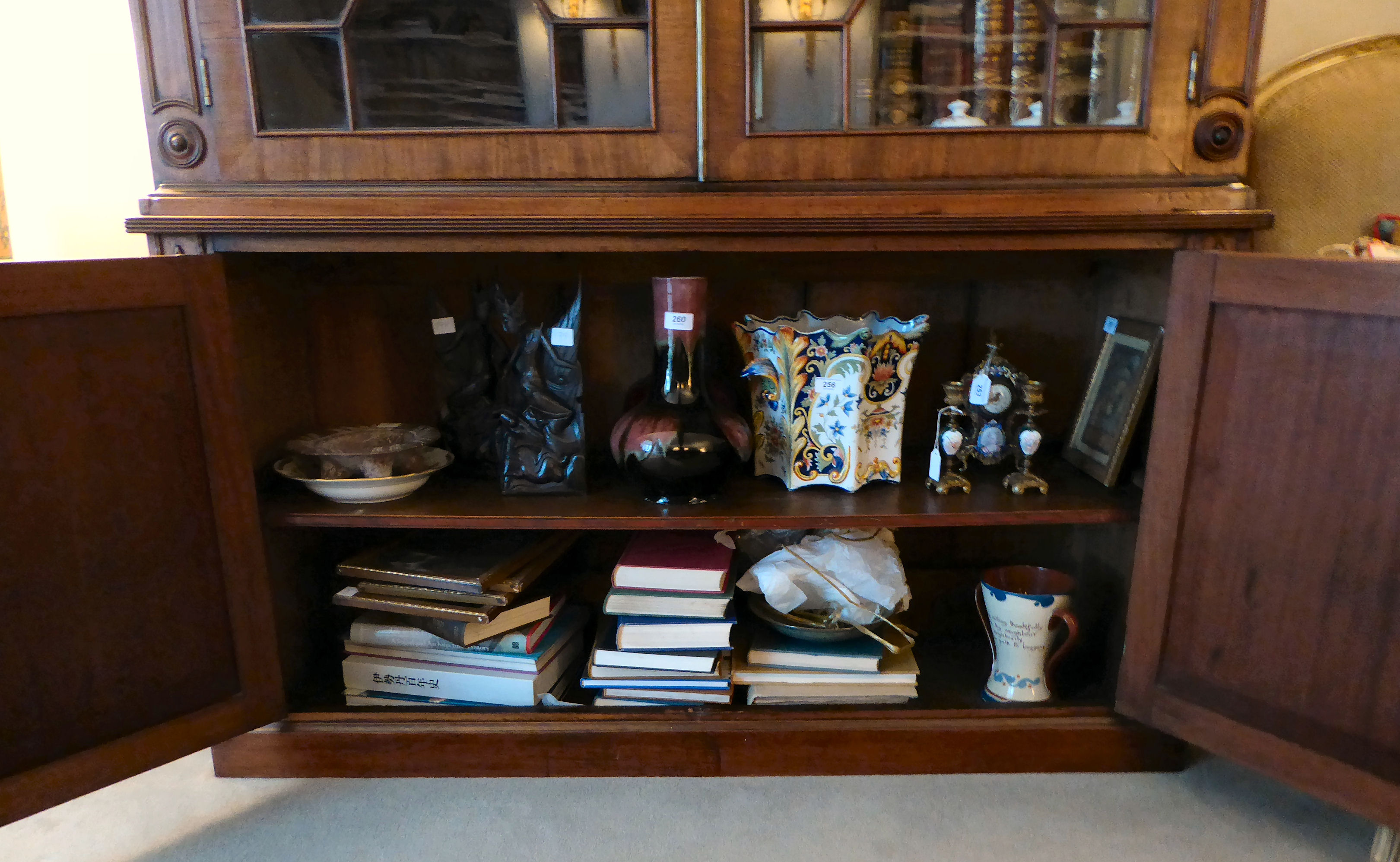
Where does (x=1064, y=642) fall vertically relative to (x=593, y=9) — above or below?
below

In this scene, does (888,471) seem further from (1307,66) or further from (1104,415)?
(1307,66)

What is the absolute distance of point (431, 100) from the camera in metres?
1.01

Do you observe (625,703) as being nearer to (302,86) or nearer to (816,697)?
(816,697)

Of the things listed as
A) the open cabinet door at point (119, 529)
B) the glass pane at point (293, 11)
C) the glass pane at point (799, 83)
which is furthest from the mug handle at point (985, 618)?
the glass pane at point (293, 11)

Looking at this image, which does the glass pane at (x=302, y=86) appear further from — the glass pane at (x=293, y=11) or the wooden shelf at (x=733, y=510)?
the wooden shelf at (x=733, y=510)

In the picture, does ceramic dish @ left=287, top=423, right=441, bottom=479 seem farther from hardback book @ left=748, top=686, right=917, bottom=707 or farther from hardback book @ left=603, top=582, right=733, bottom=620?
hardback book @ left=748, top=686, right=917, bottom=707

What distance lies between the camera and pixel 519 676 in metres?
1.15

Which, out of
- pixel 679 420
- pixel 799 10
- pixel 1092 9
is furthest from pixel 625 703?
pixel 1092 9

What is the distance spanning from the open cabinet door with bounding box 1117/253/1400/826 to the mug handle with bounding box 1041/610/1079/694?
92mm

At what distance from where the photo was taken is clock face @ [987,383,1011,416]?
1.13 m

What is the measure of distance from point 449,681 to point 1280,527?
1.03 metres

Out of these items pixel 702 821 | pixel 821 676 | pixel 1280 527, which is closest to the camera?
pixel 1280 527

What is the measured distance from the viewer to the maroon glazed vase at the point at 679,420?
1.08 m

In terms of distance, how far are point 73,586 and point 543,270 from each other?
0.71m
